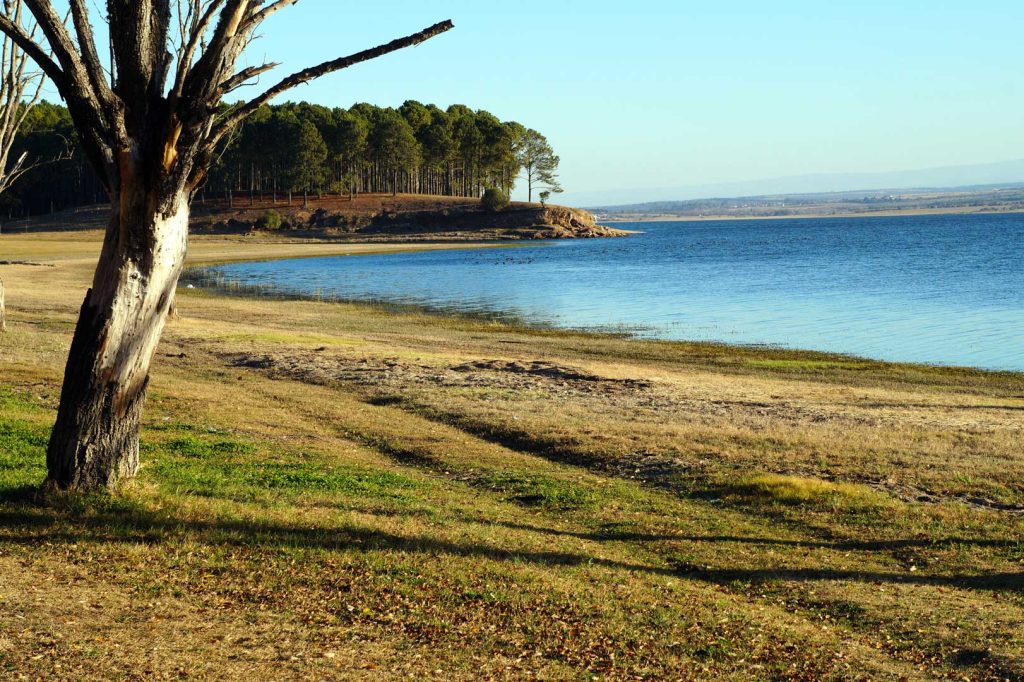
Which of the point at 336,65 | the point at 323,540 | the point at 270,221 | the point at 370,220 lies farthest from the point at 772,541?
the point at 370,220

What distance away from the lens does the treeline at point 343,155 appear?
441ft

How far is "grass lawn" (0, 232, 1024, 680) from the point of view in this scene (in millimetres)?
7316

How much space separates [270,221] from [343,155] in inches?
820

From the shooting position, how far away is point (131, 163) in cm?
920

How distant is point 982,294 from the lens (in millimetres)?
55344

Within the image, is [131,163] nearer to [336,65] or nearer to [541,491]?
[336,65]

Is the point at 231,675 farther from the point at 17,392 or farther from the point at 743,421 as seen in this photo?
the point at 743,421

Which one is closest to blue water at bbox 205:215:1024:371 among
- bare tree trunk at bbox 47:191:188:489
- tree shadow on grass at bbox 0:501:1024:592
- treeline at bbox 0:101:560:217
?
tree shadow on grass at bbox 0:501:1024:592

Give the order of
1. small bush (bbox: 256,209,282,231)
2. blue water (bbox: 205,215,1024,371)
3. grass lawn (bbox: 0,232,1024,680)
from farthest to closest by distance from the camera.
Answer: small bush (bbox: 256,209,282,231)
blue water (bbox: 205,215,1024,371)
grass lawn (bbox: 0,232,1024,680)

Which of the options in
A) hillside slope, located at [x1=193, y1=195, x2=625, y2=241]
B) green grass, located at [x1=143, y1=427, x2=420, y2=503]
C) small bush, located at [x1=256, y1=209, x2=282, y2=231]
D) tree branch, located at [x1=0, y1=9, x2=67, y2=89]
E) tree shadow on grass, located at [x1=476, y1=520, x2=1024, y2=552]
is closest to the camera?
tree branch, located at [x1=0, y1=9, x2=67, y2=89]

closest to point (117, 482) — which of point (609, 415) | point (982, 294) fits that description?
point (609, 415)

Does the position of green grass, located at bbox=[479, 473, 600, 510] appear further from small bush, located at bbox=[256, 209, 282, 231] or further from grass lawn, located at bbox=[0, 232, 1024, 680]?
small bush, located at bbox=[256, 209, 282, 231]

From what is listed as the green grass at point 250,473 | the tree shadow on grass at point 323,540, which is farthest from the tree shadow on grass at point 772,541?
the green grass at point 250,473

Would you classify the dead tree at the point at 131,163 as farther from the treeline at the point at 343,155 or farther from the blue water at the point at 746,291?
the treeline at the point at 343,155
